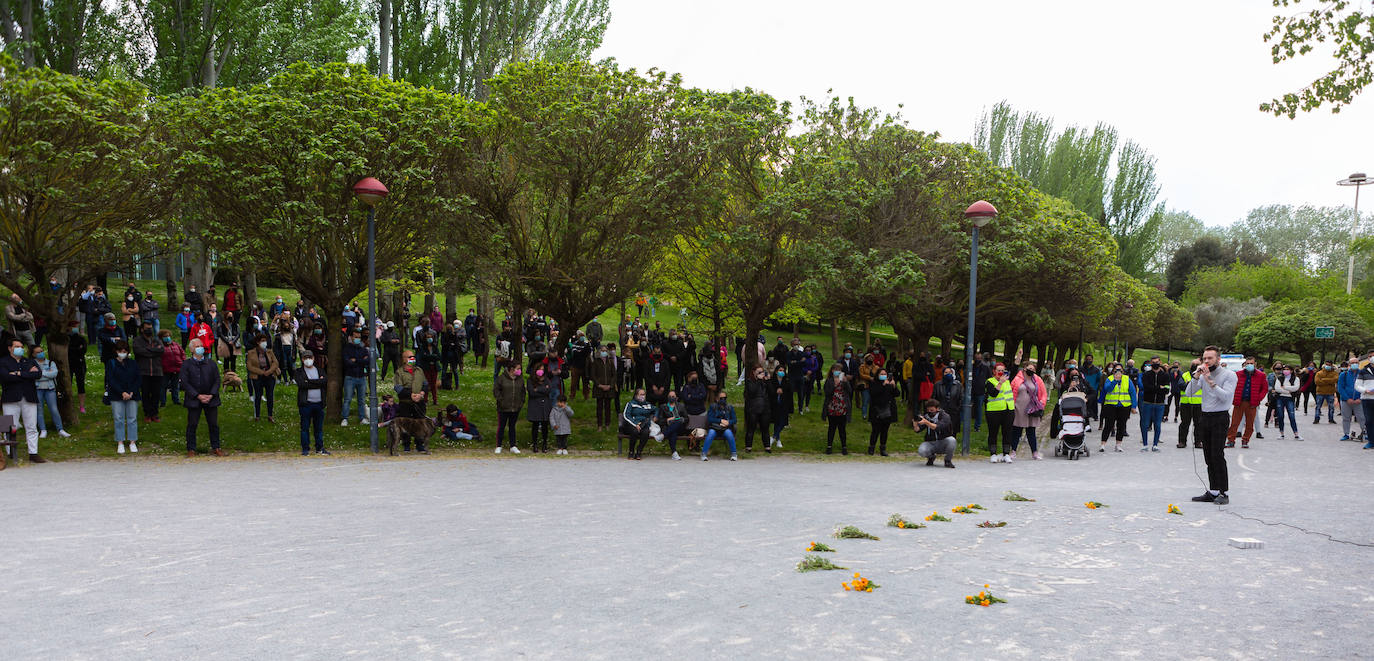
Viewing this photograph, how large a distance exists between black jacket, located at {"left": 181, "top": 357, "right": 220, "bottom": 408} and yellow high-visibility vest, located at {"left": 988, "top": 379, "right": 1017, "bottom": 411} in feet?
45.0

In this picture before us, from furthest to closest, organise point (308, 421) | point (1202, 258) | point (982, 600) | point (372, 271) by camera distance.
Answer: point (1202, 258) < point (372, 271) < point (308, 421) < point (982, 600)

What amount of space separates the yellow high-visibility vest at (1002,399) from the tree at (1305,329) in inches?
2033

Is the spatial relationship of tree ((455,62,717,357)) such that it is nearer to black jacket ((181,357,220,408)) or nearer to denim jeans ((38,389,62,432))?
black jacket ((181,357,220,408))

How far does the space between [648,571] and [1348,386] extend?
62.3 feet

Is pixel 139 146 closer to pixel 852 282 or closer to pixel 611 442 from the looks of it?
pixel 611 442

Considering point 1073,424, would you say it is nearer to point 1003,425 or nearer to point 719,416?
point 1003,425

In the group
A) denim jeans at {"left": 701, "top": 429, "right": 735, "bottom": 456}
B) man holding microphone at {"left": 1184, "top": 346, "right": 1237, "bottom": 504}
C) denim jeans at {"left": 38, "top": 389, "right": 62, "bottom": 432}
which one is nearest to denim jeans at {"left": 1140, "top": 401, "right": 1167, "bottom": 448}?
man holding microphone at {"left": 1184, "top": 346, "right": 1237, "bottom": 504}

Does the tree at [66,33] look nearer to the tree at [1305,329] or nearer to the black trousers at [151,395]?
the black trousers at [151,395]

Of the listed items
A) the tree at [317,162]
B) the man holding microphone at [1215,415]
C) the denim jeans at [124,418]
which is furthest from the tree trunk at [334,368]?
the man holding microphone at [1215,415]

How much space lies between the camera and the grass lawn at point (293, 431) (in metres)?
15.1

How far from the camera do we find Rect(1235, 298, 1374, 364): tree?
178 ft

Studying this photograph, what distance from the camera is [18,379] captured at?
13.0 meters

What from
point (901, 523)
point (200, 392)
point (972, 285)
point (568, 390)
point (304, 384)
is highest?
point (972, 285)

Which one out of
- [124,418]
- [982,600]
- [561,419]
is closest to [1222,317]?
[561,419]
